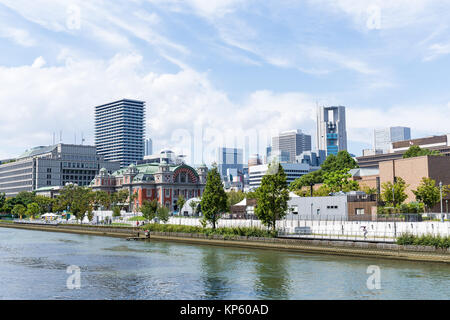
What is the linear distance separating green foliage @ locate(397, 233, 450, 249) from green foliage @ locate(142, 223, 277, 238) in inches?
923

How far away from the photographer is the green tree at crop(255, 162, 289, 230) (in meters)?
84.4

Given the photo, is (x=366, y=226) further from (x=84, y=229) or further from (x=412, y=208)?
(x=84, y=229)

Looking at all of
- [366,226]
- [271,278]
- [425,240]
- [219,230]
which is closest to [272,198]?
[219,230]

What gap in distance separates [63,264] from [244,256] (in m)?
25.5

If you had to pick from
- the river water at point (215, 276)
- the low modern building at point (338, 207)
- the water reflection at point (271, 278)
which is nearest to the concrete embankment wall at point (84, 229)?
the river water at point (215, 276)

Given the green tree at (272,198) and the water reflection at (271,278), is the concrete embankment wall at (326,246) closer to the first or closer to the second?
the green tree at (272,198)

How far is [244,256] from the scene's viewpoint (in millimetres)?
71688

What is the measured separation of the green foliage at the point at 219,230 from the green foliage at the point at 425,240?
2345cm

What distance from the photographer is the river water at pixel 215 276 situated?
A: 44.0 m

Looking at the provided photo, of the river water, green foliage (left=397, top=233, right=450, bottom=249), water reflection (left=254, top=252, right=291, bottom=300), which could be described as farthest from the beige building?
water reflection (left=254, top=252, right=291, bottom=300)

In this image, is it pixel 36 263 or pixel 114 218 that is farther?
pixel 114 218
